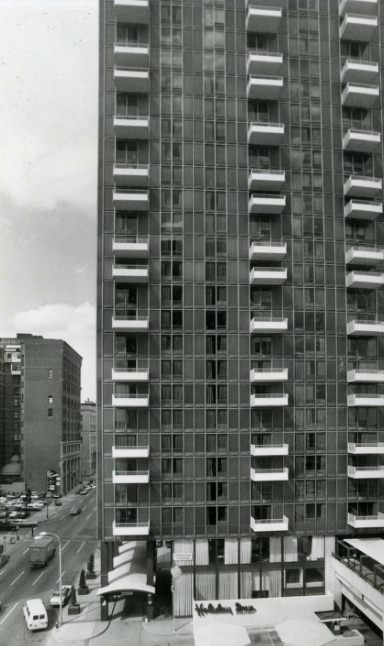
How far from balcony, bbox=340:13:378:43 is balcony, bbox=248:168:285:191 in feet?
54.2

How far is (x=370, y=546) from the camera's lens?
4969 cm

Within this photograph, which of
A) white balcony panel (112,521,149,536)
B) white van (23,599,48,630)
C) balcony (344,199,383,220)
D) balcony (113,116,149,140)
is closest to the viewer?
white van (23,599,48,630)

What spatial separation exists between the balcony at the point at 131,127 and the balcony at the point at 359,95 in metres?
20.6

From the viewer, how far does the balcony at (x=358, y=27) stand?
179ft

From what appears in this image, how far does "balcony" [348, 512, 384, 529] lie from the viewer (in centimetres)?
5172

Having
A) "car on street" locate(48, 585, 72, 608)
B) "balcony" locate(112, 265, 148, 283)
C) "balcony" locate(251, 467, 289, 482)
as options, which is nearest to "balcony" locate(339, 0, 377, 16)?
"balcony" locate(112, 265, 148, 283)

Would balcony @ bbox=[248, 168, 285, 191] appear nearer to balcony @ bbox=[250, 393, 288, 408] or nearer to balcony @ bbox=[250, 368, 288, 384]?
balcony @ bbox=[250, 368, 288, 384]

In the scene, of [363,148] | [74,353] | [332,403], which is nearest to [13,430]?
[74,353]

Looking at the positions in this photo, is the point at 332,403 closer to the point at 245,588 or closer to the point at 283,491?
the point at 283,491

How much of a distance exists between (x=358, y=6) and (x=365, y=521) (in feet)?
170

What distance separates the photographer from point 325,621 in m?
45.2

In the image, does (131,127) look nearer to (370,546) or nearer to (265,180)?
(265,180)

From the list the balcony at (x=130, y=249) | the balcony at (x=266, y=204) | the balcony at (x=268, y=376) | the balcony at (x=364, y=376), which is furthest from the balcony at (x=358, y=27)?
the balcony at (x=268, y=376)

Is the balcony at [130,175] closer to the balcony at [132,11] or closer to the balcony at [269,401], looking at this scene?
the balcony at [132,11]
